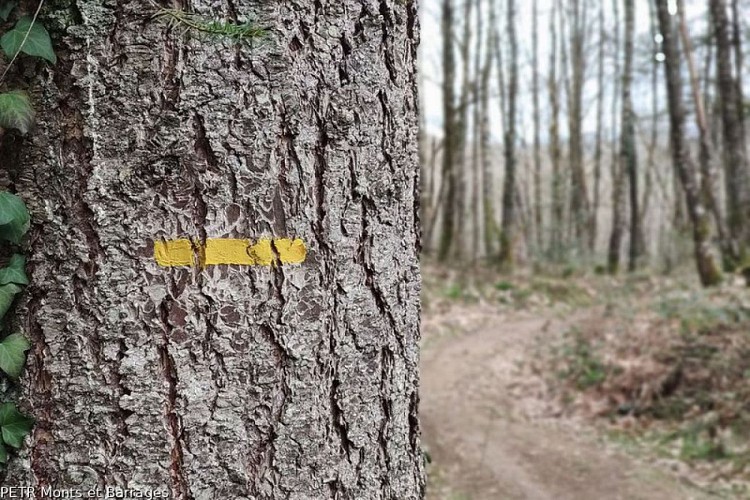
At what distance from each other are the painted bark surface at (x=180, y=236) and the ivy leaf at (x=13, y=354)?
0.06ft

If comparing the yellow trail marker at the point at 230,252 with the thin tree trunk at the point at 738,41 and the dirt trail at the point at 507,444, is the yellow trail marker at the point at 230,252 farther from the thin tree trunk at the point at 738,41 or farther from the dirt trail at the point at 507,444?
the thin tree trunk at the point at 738,41

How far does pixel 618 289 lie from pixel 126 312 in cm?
1379

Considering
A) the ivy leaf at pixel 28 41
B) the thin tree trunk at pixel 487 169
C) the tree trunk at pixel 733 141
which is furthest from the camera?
the thin tree trunk at pixel 487 169

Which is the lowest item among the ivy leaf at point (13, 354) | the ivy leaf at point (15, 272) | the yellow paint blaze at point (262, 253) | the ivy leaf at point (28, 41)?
the ivy leaf at point (13, 354)

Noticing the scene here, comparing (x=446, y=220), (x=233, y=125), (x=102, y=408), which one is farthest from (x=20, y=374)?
(x=446, y=220)

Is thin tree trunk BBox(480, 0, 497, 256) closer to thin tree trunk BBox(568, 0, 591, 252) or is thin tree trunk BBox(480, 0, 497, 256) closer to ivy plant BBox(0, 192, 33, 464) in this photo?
thin tree trunk BBox(568, 0, 591, 252)

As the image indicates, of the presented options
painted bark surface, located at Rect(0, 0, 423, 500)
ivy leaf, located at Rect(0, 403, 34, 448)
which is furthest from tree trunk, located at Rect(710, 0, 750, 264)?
ivy leaf, located at Rect(0, 403, 34, 448)

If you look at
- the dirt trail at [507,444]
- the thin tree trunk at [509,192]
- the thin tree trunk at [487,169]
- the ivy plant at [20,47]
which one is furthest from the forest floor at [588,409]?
the thin tree trunk at [487,169]

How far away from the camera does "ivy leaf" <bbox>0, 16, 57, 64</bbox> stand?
3.51 feet

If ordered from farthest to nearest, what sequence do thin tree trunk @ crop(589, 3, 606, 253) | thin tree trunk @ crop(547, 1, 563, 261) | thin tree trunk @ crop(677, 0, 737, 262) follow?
1. thin tree trunk @ crop(589, 3, 606, 253)
2. thin tree trunk @ crop(547, 1, 563, 261)
3. thin tree trunk @ crop(677, 0, 737, 262)

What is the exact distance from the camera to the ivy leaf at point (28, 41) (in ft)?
3.51

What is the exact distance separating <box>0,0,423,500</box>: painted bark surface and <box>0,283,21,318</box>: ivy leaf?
30 millimetres

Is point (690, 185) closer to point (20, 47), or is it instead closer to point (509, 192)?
point (509, 192)

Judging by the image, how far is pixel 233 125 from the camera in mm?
1111
